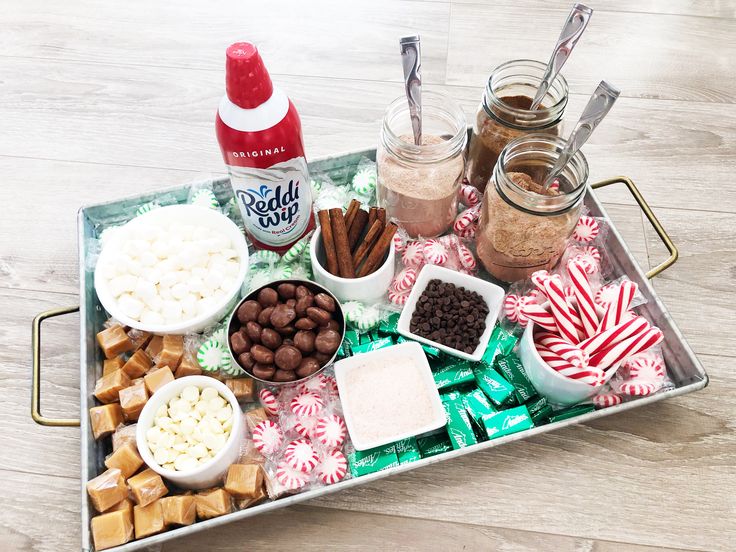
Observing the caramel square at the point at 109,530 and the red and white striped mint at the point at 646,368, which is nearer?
the caramel square at the point at 109,530

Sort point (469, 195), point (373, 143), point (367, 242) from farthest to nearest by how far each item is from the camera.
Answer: point (373, 143), point (469, 195), point (367, 242)

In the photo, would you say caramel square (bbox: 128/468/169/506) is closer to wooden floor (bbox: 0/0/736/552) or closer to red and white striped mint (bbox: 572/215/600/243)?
wooden floor (bbox: 0/0/736/552)

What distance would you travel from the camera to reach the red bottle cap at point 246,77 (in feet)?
2.73

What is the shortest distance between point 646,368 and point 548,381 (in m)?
0.16

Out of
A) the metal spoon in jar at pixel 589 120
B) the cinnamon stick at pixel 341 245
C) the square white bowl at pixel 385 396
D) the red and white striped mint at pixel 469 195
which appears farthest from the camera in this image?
the red and white striped mint at pixel 469 195

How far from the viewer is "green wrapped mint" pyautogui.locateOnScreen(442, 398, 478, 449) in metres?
0.94

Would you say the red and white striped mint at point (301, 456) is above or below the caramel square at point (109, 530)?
above

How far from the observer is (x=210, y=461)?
0.88 meters

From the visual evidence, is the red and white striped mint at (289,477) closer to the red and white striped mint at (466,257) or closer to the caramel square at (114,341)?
the caramel square at (114,341)

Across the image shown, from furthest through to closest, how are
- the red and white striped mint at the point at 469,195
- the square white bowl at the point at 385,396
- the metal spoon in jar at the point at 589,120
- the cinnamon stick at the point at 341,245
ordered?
the red and white striped mint at the point at 469,195 < the cinnamon stick at the point at 341,245 < the square white bowl at the point at 385,396 < the metal spoon in jar at the point at 589,120

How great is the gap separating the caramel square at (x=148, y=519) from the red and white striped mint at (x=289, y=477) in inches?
6.8

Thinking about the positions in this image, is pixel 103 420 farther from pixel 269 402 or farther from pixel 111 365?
pixel 269 402

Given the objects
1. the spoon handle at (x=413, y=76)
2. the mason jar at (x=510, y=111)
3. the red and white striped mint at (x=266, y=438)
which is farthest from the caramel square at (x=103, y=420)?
the mason jar at (x=510, y=111)

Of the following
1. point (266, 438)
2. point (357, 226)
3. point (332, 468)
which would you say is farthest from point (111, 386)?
point (357, 226)
